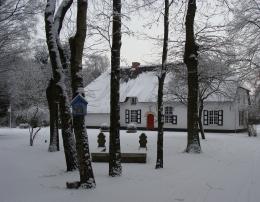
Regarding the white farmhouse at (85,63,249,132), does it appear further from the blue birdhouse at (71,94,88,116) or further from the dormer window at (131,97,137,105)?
the blue birdhouse at (71,94,88,116)

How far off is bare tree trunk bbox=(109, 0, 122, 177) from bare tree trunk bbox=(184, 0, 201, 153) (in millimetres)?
8001

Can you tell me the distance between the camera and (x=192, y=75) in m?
20.9

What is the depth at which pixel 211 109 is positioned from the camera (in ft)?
159

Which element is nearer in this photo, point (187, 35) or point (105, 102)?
point (187, 35)

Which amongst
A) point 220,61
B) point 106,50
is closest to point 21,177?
point 106,50

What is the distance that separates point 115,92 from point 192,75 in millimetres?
8832

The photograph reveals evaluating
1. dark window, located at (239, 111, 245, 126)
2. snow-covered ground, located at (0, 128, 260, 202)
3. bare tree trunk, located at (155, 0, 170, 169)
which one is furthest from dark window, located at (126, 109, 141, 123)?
bare tree trunk, located at (155, 0, 170, 169)

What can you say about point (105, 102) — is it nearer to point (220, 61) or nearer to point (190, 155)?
point (220, 61)

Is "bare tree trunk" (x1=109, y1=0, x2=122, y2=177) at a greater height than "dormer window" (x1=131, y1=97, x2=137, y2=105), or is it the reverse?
"dormer window" (x1=131, y1=97, x2=137, y2=105)

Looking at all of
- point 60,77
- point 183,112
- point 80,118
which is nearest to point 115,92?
point 80,118

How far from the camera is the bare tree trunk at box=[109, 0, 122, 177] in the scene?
12820 millimetres

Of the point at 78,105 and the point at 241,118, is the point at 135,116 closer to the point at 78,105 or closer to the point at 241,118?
the point at 241,118

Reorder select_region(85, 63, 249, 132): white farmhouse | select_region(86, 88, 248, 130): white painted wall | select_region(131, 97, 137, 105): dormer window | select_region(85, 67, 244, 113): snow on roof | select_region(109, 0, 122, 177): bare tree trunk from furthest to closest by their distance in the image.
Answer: select_region(131, 97, 137, 105): dormer window → select_region(85, 67, 244, 113): snow on roof → select_region(85, 63, 249, 132): white farmhouse → select_region(86, 88, 248, 130): white painted wall → select_region(109, 0, 122, 177): bare tree trunk

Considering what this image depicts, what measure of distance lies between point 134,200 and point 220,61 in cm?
1881
